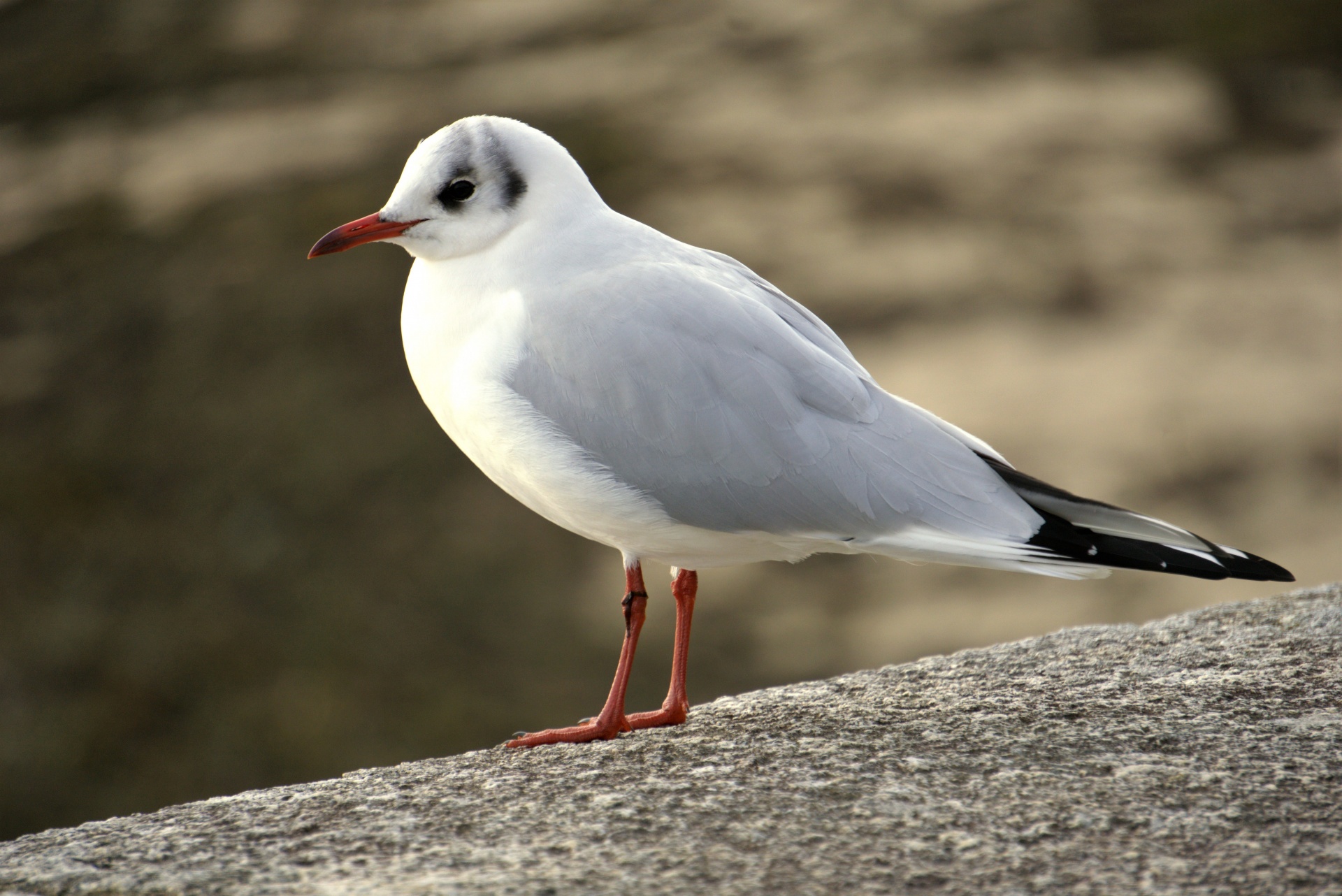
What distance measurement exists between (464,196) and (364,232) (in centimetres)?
24

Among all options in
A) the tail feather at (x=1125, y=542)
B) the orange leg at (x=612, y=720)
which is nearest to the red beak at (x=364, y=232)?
the orange leg at (x=612, y=720)

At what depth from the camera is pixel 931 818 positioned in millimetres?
2227

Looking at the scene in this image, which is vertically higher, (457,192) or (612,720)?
(457,192)

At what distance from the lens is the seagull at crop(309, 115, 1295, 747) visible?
2754mm

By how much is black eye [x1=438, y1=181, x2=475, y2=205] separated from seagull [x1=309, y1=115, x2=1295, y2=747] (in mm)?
41

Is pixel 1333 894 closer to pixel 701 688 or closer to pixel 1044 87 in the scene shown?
pixel 701 688

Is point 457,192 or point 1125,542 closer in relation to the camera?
point 1125,542

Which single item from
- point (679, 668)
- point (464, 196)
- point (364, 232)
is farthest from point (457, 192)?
point (679, 668)

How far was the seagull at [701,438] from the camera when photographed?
9.04 feet

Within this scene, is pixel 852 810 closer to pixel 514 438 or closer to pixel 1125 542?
pixel 1125 542

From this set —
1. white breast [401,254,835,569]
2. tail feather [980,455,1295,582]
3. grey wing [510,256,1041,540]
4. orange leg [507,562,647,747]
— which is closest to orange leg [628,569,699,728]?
orange leg [507,562,647,747]

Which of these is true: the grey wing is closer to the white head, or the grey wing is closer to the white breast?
the white breast

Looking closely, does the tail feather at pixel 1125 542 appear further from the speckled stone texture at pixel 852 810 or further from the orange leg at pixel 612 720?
the orange leg at pixel 612 720

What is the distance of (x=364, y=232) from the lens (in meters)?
3.09
